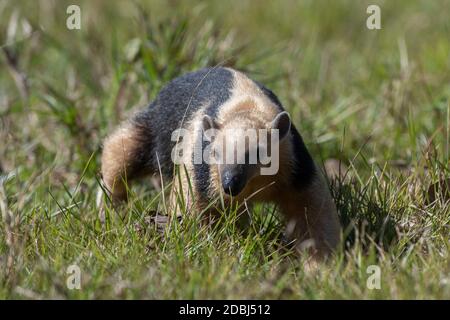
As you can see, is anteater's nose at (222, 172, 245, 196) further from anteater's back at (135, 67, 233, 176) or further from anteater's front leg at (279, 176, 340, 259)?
anteater's back at (135, 67, 233, 176)

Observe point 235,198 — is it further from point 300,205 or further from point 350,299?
point 350,299

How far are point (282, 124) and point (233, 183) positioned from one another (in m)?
0.57

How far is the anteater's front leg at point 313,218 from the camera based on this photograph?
5.66 m

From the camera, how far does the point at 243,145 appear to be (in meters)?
5.47

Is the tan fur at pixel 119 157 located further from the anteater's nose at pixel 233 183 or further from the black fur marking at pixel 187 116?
the anteater's nose at pixel 233 183

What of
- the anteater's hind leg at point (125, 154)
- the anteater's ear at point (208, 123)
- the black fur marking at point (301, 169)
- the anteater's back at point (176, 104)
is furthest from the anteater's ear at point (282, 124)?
the anteater's hind leg at point (125, 154)

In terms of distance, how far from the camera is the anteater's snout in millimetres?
5332

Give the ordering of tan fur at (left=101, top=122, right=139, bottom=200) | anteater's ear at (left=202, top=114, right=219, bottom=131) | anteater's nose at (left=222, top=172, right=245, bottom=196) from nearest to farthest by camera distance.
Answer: anteater's nose at (left=222, top=172, right=245, bottom=196) → anteater's ear at (left=202, top=114, right=219, bottom=131) → tan fur at (left=101, top=122, right=139, bottom=200)

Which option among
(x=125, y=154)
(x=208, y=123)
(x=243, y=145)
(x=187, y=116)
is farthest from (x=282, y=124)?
(x=125, y=154)

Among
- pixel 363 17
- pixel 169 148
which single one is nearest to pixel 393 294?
pixel 169 148

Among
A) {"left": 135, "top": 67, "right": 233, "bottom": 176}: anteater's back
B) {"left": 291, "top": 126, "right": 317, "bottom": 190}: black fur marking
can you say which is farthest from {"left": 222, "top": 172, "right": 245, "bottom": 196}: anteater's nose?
{"left": 135, "top": 67, "right": 233, "bottom": 176}: anteater's back

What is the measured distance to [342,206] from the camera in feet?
20.2

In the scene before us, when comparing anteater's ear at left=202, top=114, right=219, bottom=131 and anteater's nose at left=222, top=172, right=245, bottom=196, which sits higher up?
anteater's ear at left=202, top=114, right=219, bottom=131

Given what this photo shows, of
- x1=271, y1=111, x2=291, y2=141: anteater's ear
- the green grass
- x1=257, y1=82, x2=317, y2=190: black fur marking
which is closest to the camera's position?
the green grass
